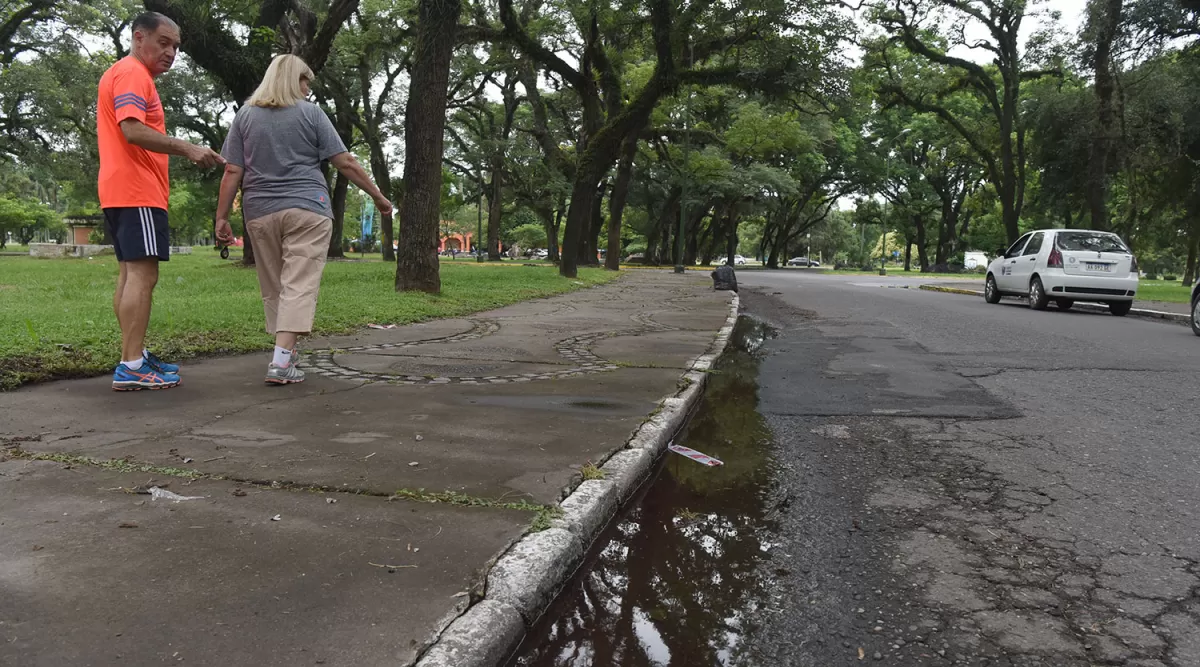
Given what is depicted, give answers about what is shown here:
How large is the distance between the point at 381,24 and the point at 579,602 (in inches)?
993

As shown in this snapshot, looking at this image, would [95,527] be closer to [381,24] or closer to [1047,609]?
[1047,609]

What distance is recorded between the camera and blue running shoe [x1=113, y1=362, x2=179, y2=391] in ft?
13.5

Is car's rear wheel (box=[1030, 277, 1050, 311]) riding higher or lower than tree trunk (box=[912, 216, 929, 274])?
lower

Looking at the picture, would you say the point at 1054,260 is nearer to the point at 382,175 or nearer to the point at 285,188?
the point at 285,188

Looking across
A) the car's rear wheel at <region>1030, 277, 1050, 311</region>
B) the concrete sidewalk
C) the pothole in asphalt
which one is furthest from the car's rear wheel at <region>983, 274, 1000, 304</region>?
the pothole in asphalt

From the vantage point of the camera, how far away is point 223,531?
7.48 ft

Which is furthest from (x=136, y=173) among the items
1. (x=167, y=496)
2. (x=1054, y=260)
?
(x=1054, y=260)

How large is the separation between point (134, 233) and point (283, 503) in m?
2.46

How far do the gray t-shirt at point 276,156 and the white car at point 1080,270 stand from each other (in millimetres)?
12795

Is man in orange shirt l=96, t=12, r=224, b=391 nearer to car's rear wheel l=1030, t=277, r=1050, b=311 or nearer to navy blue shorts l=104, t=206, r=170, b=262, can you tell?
navy blue shorts l=104, t=206, r=170, b=262

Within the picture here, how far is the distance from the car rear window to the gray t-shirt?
1304 cm

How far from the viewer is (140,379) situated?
4160mm

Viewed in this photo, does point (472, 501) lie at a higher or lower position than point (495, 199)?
lower

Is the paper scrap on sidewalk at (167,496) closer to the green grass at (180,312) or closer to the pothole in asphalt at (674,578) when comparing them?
the pothole in asphalt at (674,578)
